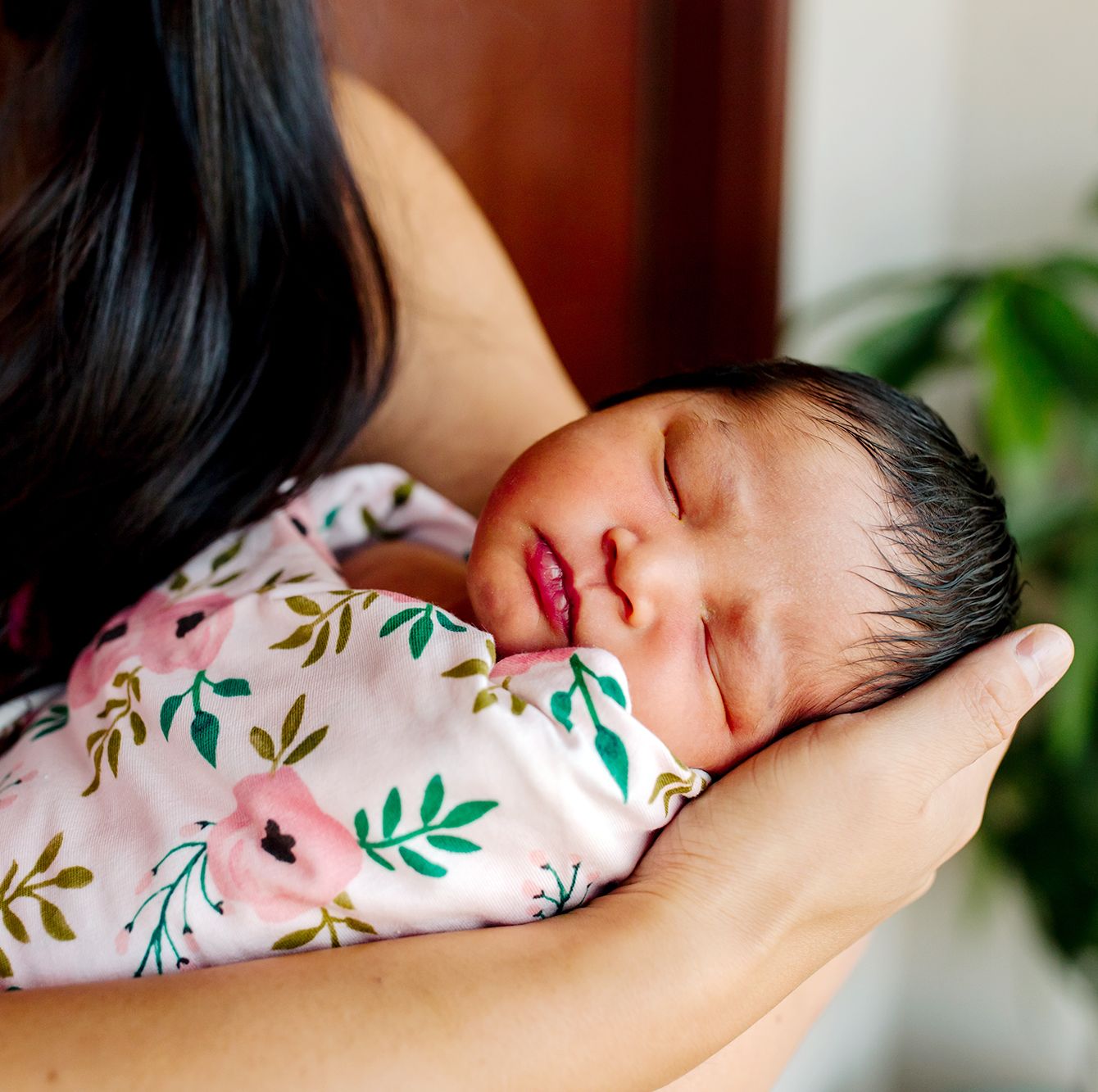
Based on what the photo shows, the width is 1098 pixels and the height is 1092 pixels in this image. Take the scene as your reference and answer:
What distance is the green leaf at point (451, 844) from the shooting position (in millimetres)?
656

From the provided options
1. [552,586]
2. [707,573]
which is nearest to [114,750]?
[552,586]

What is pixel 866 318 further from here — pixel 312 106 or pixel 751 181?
pixel 312 106

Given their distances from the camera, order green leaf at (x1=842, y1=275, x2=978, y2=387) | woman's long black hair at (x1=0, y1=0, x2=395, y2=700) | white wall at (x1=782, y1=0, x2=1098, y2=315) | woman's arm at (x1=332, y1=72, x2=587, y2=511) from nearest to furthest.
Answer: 1. woman's long black hair at (x1=0, y1=0, x2=395, y2=700)
2. woman's arm at (x1=332, y1=72, x2=587, y2=511)
3. green leaf at (x1=842, y1=275, x2=978, y2=387)
4. white wall at (x1=782, y1=0, x2=1098, y2=315)

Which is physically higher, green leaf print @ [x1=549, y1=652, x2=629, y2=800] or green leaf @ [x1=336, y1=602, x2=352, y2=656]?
green leaf @ [x1=336, y1=602, x2=352, y2=656]

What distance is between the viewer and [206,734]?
721mm

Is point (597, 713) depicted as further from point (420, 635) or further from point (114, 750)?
point (114, 750)

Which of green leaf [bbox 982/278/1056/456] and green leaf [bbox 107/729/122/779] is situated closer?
green leaf [bbox 107/729/122/779]

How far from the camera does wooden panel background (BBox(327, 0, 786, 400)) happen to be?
1767 millimetres

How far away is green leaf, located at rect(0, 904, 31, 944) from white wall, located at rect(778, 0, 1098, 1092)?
1.66m

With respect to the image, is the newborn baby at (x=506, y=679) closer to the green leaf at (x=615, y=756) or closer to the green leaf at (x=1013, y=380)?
the green leaf at (x=615, y=756)

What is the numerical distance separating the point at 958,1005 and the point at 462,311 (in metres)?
2.16

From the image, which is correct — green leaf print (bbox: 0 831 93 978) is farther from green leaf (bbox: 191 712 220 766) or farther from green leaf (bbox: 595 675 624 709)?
green leaf (bbox: 595 675 624 709)

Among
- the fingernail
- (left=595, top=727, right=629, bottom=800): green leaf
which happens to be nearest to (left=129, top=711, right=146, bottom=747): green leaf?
(left=595, top=727, right=629, bottom=800): green leaf

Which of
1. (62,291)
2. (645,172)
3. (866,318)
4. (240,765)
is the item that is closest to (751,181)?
(645,172)
